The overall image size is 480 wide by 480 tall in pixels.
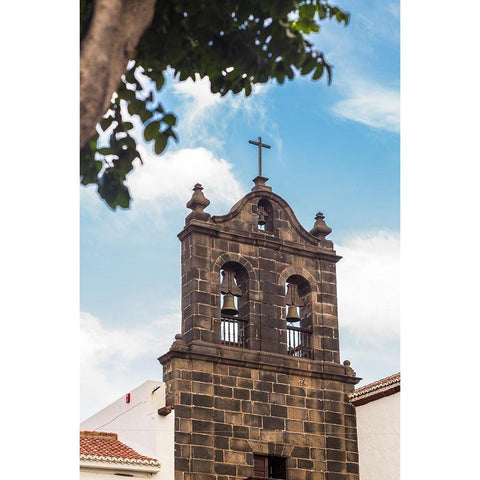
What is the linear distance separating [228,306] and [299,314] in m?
1.42

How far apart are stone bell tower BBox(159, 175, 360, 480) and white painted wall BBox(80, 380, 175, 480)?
14 centimetres

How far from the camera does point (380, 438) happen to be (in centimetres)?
1362

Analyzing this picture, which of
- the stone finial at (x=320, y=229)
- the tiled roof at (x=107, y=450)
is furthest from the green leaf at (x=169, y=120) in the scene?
the stone finial at (x=320, y=229)

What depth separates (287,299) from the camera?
14516 mm

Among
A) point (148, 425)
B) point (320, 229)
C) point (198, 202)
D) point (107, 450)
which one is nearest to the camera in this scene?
point (107, 450)

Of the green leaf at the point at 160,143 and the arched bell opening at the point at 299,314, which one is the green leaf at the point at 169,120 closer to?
the green leaf at the point at 160,143

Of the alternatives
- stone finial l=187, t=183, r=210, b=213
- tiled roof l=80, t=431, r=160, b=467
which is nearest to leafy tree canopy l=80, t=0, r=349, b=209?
tiled roof l=80, t=431, r=160, b=467

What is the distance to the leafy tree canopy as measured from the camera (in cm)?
468

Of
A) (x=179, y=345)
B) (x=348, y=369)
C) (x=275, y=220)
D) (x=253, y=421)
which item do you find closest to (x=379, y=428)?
(x=348, y=369)

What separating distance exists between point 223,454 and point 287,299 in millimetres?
2626

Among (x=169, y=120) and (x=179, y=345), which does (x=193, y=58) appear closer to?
(x=169, y=120)

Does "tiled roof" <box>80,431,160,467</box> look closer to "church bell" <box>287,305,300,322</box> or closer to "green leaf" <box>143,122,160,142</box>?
"church bell" <box>287,305,300,322</box>
